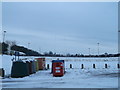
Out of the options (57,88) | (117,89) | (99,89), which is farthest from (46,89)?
(117,89)

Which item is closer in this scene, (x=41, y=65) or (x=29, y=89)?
(x=29, y=89)

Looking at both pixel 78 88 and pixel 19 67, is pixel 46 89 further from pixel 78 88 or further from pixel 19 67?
pixel 19 67

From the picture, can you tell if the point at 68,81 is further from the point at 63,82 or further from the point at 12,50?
the point at 12,50

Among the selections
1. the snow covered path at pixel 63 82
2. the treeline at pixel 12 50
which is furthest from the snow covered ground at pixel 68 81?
the treeline at pixel 12 50

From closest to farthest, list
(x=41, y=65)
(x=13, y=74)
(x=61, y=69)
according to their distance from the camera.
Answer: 1. (x=13, y=74)
2. (x=61, y=69)
3. (x=41, y=65)

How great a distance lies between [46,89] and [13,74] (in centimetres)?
749

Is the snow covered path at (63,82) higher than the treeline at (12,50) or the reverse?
the reverse

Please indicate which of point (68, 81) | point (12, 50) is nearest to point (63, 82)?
point (68, 81)

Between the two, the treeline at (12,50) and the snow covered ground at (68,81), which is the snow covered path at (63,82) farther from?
the treeline at (12,50)

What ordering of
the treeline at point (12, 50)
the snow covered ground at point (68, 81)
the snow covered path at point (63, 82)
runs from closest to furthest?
the snow covered path at point (63, 82) < the snow covered ground at point (68, 81) < the treeline at point (12, 50)

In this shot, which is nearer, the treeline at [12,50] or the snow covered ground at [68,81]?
the snow covered ground at [68,81]

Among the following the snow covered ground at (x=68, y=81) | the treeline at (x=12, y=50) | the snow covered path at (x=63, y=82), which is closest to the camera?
the snow covered path at (x=63, y=82)

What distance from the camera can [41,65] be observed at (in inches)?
1193

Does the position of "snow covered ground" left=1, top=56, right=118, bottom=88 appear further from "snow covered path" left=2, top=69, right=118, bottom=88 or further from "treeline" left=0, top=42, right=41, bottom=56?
"treeline" left=0, top=42, right=41, bottom=56
